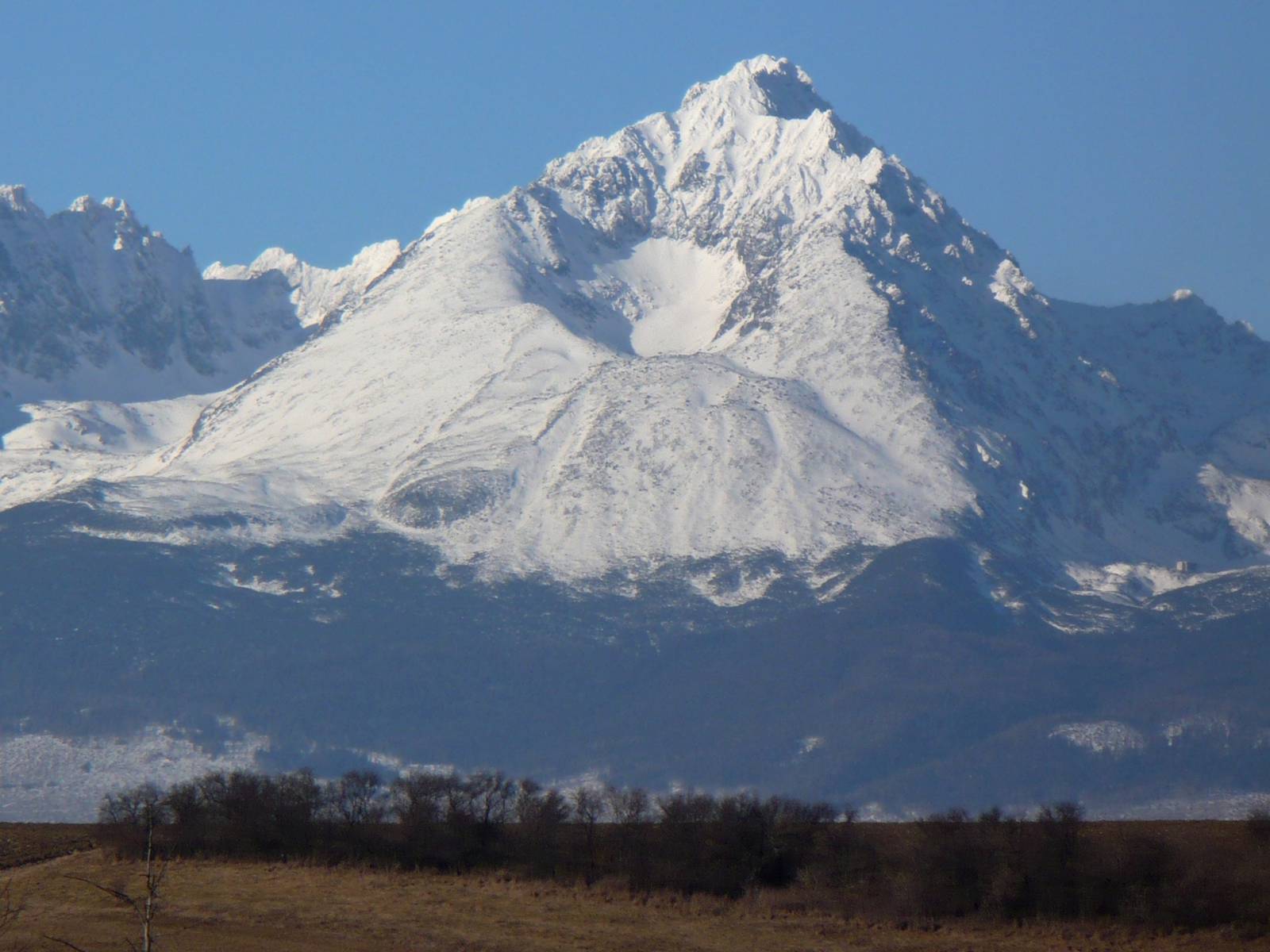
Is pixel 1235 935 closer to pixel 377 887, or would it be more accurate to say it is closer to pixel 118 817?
pixel 377 887

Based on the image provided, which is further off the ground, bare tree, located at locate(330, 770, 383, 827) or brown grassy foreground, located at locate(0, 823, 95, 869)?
bare tree, located at locate(330, 770, 383, 827)

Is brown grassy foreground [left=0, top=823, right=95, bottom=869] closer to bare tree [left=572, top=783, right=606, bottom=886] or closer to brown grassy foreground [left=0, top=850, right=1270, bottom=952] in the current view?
brown grassy foreground [left=0, top=850, right=1270, bottom=952]

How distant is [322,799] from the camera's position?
408ft

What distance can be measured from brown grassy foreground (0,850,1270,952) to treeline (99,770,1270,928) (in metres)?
2.38

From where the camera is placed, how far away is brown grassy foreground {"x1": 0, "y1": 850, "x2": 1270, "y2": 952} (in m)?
87.3

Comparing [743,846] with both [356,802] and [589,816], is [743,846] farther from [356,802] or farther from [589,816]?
[356,802]

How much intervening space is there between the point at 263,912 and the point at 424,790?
29.6 m

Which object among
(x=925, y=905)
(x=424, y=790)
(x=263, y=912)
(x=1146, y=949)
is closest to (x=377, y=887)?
(x=263, y=912)

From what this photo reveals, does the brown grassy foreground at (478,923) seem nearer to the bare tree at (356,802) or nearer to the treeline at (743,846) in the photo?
the treeline at (743,846)

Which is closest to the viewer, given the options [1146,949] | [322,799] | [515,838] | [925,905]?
[1146,949]

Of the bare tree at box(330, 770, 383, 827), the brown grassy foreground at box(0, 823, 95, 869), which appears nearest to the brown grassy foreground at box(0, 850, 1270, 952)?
the brown grassy foreground at box(0, 823, 95, 869)

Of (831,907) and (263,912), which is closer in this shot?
(263,912)

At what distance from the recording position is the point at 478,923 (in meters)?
92.2

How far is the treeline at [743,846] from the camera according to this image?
9638cm
